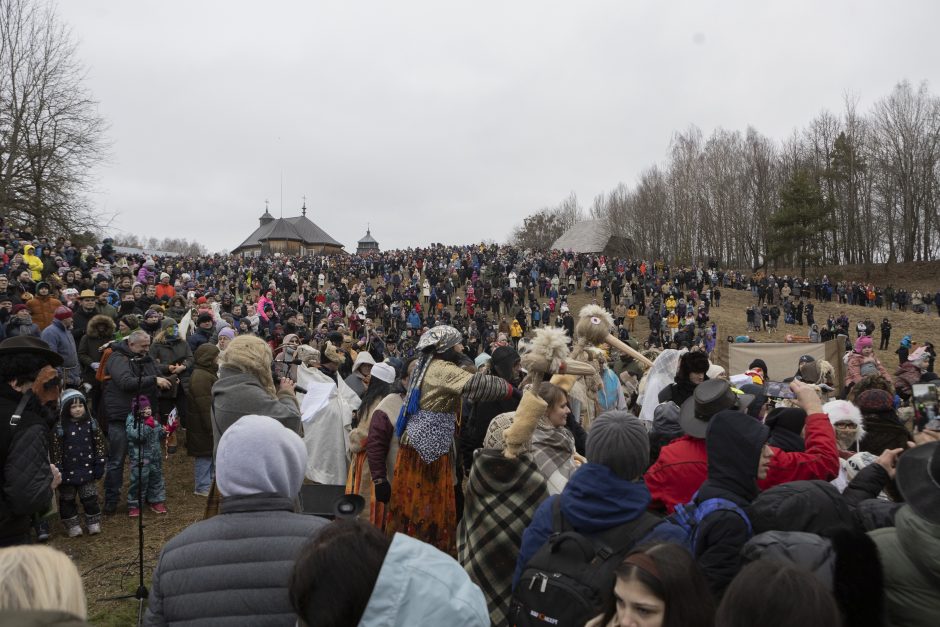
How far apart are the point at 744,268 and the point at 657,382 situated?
167ft

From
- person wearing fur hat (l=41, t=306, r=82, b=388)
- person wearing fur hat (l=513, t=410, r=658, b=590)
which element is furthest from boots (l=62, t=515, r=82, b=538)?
person wearing fur hat (l=513, t=410, r=658, b=590)

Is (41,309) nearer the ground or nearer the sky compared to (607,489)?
nearer the sky

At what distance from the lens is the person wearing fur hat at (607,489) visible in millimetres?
2182

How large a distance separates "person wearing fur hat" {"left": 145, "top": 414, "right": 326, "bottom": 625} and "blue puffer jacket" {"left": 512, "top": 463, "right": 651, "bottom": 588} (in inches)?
32.5

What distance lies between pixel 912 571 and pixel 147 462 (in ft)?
19.0

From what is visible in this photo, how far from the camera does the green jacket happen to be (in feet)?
5.76

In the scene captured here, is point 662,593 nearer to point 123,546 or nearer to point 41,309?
point 123,546

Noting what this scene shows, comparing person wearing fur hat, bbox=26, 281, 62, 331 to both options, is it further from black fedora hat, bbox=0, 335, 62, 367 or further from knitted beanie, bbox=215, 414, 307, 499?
knitted beanie, bbox=215, 414, 307, 499

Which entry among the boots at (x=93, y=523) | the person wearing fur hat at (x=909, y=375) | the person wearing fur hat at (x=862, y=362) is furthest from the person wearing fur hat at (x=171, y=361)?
the person wearing fur hat at (x=909, y=375)

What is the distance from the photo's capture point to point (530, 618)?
203 cm

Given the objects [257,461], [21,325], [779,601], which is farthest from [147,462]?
[779,601]

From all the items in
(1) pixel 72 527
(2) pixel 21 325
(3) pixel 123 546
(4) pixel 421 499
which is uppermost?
(2) pixel 21 325

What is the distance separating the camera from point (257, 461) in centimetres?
193

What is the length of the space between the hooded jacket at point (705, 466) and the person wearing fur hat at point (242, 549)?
163 centimetres
